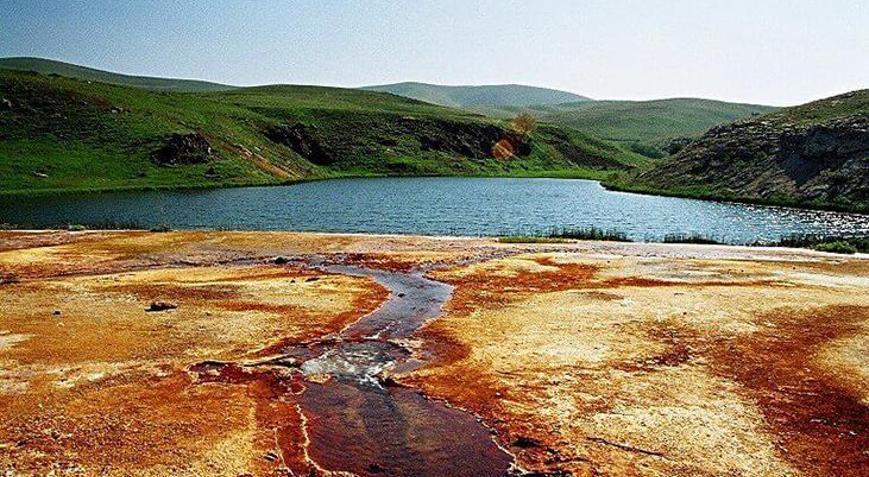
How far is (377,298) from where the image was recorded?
3422cm

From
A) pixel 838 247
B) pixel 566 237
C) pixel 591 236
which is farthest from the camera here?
pixel 566 237

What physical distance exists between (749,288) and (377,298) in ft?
63.8

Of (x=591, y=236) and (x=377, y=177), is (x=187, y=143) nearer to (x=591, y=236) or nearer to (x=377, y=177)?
(x=377, y=177)

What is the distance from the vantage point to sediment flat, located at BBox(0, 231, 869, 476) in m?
16.1

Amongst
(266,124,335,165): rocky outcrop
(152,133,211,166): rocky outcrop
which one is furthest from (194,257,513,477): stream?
(266,124,335,165): rocky outcrop

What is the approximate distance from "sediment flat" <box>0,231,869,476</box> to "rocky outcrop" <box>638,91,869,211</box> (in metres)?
63.3

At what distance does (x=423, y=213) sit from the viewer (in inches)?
3398

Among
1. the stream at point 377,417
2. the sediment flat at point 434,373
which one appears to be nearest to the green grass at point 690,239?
the sediment flat at point 434,373

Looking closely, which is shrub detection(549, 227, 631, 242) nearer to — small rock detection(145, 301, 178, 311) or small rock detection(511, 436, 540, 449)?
small rock detection(145, 301, 178, 311)

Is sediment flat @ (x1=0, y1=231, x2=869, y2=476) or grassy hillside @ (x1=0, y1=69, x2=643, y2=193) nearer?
→ sediment flat @ (x1=0, y1=231, x2=869, y2=476)

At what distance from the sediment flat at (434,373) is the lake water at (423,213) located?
3282cm

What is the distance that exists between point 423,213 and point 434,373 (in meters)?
64.7

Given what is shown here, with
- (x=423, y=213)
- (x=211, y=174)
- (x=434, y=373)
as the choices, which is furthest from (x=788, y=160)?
(x=434, y=373)

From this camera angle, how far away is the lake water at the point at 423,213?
73000 millimetres
